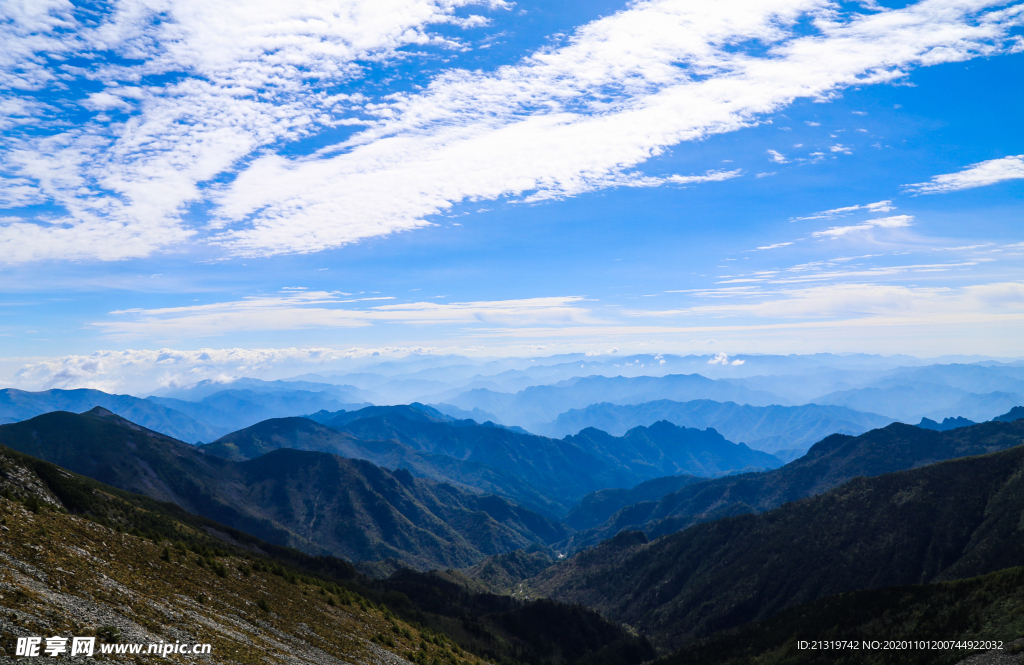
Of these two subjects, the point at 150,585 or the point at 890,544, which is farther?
the point at 890,544

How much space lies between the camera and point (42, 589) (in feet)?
80.6

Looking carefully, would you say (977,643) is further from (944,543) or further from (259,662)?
(944,543)
